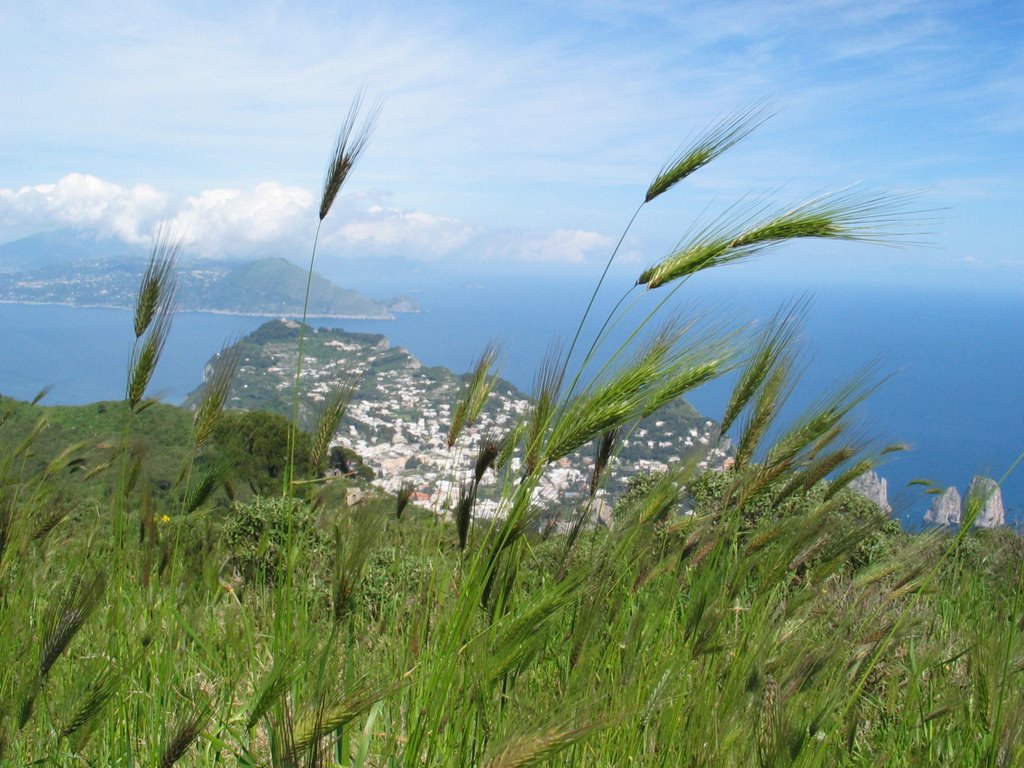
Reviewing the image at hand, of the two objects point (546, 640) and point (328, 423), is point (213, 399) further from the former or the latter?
point (546, 640)

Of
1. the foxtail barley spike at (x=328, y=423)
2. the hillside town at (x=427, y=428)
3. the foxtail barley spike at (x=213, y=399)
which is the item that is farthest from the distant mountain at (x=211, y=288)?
the foxtail barley spike at (x=328, y=423)

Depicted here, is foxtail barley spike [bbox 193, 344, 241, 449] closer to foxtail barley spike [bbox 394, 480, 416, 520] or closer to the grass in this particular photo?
the grass

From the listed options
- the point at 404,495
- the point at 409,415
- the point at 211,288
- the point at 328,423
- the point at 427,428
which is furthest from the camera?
the point at 211,288

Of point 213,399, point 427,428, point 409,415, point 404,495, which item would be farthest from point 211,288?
point 213,399

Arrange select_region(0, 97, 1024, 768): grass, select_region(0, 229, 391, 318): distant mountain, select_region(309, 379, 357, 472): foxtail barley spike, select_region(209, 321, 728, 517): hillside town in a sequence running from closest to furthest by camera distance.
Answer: select_region(0, 97, 1024, 768): grass, select_region(309, 379, 357, 472): foxtail barley spike, select_region(209, 321, 728, 517): hillside town, select_region(0, 229, 391, 318): distant mountain

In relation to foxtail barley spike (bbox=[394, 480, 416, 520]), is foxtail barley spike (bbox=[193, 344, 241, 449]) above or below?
above

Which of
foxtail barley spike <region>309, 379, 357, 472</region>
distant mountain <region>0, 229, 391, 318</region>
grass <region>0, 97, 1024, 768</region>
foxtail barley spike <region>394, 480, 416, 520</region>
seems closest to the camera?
grass <region>0, 97, 1024, 768</region>

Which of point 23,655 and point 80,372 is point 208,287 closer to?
point 80,372

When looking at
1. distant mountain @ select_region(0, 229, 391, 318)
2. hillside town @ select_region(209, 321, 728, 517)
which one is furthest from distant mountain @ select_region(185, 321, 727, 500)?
distant mountain @ select_region(0, 229, 391, 318)

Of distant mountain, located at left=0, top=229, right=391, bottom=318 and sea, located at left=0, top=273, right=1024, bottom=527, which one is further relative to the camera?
distant mountain, located at left=0, top=229, right=391, bottom=318
